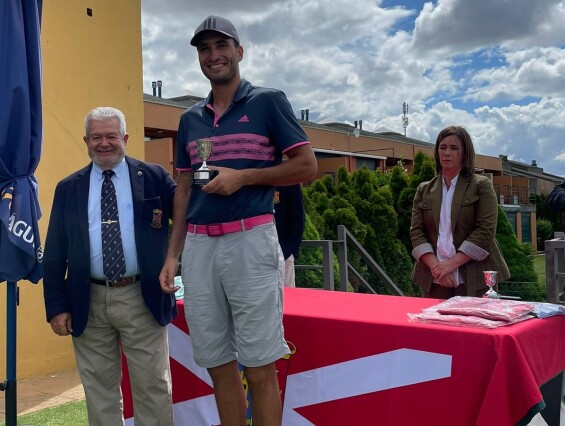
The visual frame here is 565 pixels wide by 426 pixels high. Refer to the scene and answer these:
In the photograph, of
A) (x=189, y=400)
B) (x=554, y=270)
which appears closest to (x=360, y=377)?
(x=189, y=400)

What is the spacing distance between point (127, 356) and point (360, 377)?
44.4 inches

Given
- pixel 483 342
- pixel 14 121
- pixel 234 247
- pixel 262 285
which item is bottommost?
pixel 483 342

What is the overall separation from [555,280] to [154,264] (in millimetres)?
3290

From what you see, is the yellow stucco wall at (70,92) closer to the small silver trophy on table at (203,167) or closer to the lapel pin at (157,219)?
the lapel pin at (157,219)

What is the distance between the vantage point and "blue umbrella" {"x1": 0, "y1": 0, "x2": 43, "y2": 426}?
3.06 meters

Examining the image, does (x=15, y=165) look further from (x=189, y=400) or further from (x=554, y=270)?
(x=554, y=270)

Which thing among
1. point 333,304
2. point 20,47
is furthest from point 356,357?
point 20,47

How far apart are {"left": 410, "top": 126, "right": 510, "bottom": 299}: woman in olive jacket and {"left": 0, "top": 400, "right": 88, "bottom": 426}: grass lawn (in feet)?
8.74

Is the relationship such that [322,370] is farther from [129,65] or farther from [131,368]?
[129,65]

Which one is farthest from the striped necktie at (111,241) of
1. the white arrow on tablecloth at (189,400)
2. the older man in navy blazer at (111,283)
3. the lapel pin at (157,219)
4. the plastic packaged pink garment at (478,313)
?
the plastic packaged pink garment at (478,313)

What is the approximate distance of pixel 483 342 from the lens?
2.31m

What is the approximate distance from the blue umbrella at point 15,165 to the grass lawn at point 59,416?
131cm

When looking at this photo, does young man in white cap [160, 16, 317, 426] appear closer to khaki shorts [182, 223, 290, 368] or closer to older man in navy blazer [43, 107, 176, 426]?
khaki shorts [182, 223, 290, 368]

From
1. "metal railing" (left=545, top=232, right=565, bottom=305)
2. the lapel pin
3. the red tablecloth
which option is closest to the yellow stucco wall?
the lapel pin
